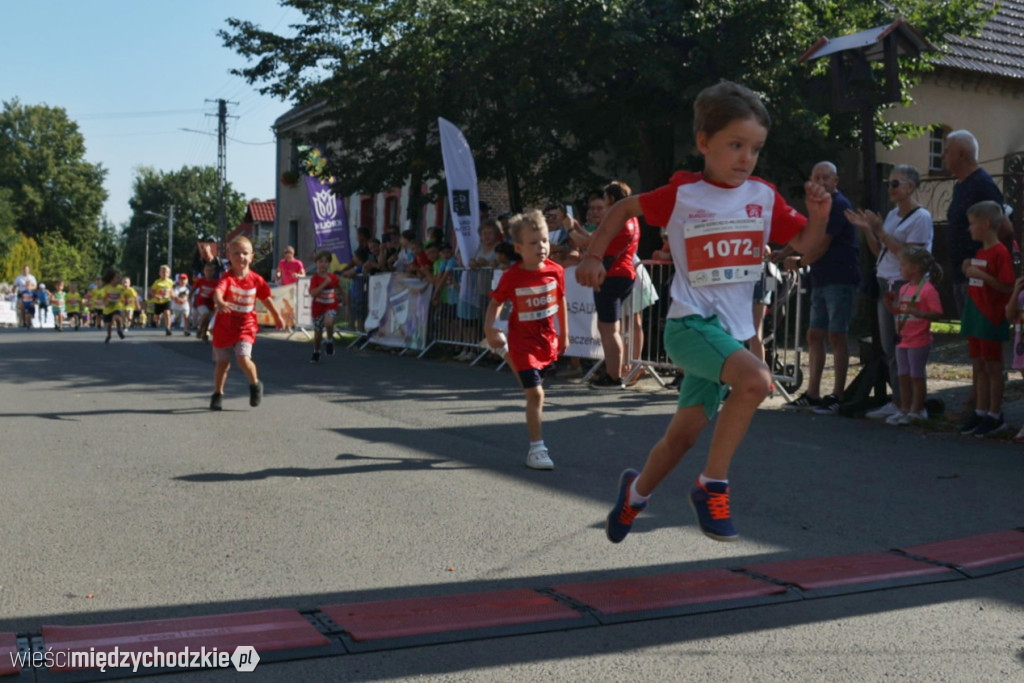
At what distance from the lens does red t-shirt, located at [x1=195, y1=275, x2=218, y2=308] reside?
24203mm

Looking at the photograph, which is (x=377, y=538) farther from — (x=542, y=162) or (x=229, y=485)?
(x=542, y=162)

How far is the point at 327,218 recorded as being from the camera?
3281cm

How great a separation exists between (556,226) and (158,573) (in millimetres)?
9889

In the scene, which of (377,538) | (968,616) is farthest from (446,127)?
(968,616)

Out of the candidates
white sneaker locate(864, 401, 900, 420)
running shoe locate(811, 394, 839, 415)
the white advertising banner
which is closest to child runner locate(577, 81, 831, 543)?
white sneaker locate(864, 401, 900, 420)

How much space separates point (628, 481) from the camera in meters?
5.22

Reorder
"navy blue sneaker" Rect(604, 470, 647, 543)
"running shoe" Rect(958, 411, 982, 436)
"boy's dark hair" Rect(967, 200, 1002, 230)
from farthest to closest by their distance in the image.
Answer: "running shoe" Rect(958, 411, 982, 436)
"boy's dark hair" Rect(967, 200, 1002, 230)
"navy blue sneaker" Rect(604, 470, 647, 543)

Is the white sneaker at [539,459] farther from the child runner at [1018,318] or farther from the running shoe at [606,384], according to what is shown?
the running shoe at [606,384]

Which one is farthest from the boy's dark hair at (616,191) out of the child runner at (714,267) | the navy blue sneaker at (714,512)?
the navy blue sneaker at (714,512)

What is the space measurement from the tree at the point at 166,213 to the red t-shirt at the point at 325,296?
106345mm

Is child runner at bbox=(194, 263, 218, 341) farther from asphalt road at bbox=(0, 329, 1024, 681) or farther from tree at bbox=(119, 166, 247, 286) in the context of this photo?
tree at bbox=(119, 166, 247, 286)

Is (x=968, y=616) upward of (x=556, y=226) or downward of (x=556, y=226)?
downward

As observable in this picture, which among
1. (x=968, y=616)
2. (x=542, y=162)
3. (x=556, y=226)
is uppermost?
(x=542, y=162)

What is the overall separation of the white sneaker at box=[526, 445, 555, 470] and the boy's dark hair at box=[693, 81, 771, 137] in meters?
3.23
